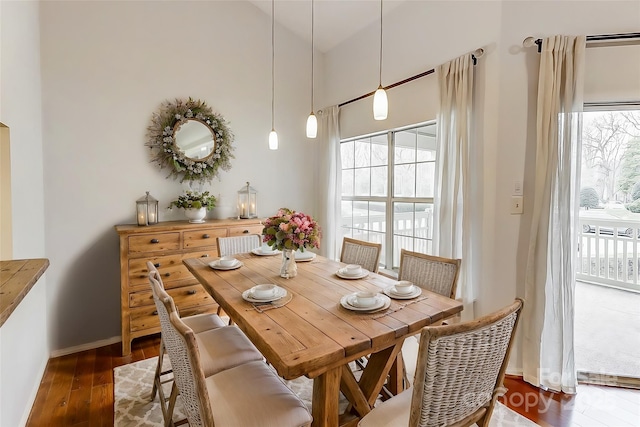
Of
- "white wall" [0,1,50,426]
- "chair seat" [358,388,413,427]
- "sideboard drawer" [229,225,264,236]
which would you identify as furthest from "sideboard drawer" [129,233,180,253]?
"chair seat" [358,388,413,427]

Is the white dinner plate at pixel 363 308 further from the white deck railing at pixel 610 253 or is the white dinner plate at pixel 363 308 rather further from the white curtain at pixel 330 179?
the white deck railing at pixel 610 253

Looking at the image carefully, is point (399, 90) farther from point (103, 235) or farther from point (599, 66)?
point (103, 235)

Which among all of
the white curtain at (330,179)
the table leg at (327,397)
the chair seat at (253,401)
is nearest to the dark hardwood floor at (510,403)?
the chair seat at (253,401)

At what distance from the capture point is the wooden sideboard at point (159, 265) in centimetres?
277

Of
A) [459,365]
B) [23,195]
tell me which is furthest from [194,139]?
[459,365]

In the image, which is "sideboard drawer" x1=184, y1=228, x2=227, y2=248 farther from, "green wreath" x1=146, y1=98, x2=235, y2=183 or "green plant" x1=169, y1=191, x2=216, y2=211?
"green wreath" x1=146, y1=98, x2=235, y2=183

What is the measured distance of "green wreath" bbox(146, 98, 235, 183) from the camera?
3.18 meters

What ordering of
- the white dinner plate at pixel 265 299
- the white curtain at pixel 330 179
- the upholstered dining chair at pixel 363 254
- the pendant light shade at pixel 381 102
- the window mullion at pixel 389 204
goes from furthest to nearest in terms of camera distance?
the white curtain at pixel 330 179, the window mullion at pixel 389 204, the upholstered dining chair at pixel 363 254, the pendant light shade at pixel 381 102, the white dinner plate at pixel 265 299

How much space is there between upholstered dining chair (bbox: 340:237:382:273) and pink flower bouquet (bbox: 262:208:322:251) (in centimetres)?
67

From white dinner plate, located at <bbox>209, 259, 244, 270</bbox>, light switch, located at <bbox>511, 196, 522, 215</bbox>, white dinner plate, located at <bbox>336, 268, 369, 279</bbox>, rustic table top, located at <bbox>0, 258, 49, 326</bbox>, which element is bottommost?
white dinner plate, located at <bbox>336, 268, 369, 279</bbox>

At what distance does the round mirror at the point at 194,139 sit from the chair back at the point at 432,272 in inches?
91.2

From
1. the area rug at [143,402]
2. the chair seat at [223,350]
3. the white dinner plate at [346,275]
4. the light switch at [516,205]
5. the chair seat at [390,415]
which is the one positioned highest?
the light switch at [516,205]

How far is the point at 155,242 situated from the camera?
288 cm

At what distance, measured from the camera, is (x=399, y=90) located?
10.2ft
